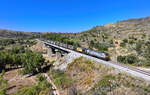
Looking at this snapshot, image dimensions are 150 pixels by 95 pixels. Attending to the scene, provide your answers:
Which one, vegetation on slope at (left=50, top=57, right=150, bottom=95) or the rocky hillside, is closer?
vegetation on slope at (left=50, top=57, right=150, bottom=95)

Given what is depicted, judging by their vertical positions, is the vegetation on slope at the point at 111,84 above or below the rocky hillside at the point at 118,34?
below

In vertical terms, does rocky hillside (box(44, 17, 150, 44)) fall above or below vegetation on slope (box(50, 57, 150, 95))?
above

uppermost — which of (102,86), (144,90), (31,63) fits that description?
(144,90)

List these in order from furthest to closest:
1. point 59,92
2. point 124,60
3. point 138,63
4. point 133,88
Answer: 1. point 124,60
2. point 138,63
3. point 59,92
4. point 133,88

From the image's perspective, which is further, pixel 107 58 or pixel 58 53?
pixel 58 53

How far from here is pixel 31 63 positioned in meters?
41.8

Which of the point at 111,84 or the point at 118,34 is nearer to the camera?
the point at 111,84

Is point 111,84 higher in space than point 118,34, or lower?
lower

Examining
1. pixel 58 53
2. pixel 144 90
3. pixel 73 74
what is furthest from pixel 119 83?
pixel 58 53

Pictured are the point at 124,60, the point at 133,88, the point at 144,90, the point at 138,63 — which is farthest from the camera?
the point at 124,60

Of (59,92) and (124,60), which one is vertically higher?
(124,60)

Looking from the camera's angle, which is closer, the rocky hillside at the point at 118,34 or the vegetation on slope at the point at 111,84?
the vegetation on slope at the point at 111,84

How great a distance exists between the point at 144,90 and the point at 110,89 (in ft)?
16.3

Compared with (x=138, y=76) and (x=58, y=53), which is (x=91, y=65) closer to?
(x=138, y=76)
